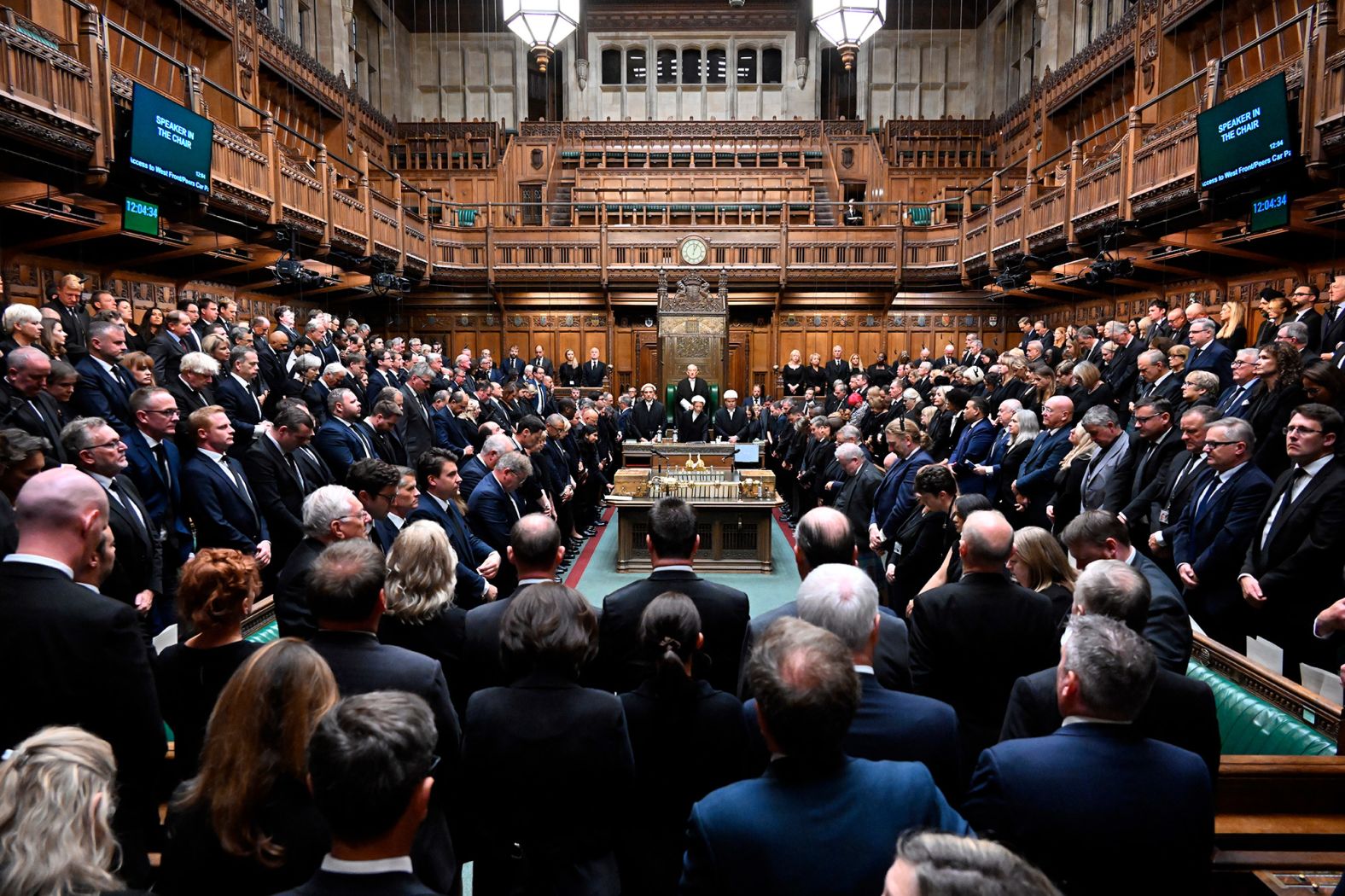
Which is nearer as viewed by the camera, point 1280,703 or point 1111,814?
point 1111,814

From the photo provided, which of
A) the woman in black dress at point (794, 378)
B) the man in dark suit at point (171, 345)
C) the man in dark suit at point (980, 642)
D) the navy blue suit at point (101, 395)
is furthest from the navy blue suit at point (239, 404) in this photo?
the woman in black dress at point (794, 378)

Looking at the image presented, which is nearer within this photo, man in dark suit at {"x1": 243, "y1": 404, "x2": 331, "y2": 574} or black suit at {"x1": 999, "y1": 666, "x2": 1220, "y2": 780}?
black suit at {"x1": 999, "y1": 666, "x2": 1220, "y2": 780}

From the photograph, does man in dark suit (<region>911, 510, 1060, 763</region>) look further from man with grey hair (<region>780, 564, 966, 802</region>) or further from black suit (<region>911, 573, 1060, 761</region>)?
man with grey hair (<region>780, 564, 966, 802</region>)

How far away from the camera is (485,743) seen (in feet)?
6.40

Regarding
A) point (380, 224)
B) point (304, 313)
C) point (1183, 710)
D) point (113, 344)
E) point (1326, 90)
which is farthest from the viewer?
point (304, 313)

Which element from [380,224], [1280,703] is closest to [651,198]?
[380,224]

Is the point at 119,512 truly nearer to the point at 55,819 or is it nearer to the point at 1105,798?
the point at 55,819

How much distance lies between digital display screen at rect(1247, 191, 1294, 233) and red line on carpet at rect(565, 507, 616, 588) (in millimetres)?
6661

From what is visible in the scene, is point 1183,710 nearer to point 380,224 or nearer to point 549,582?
point 549,582

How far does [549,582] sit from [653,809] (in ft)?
2.08

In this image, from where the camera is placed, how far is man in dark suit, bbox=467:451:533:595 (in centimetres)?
505

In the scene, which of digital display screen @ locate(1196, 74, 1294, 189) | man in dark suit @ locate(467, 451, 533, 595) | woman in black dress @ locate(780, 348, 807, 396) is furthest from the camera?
woman in black dress @ locate(780, 348, 807, 396)

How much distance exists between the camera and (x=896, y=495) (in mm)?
5699

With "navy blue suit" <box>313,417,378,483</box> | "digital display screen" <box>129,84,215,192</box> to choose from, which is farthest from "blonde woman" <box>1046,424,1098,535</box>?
"digital display screen" <box>129,84,215,192</box>
